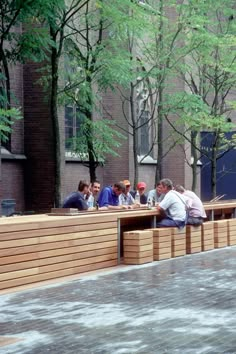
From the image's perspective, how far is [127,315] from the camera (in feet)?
31.2

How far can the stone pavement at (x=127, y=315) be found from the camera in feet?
25.5

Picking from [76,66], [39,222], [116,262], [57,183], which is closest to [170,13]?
[76,66]

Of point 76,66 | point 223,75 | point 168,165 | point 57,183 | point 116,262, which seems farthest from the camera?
point 168,165

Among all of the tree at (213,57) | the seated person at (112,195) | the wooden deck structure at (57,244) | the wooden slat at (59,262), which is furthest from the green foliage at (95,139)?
the wooden slat at (59,262)

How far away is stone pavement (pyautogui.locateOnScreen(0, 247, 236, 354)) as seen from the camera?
7775 millimetres

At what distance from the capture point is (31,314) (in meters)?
9.66

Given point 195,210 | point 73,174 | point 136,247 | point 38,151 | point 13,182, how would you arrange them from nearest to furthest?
point 136,247 < point 195,210 < point 13,182 < point 38,151 < point 73,174

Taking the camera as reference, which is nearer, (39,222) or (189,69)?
(39,222)

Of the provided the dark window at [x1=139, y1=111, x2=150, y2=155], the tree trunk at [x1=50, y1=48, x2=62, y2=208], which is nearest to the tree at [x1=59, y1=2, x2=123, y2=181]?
the tree trunk at [x1=50, y1=48, x2=62, y2=208]

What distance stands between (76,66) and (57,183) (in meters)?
4.60

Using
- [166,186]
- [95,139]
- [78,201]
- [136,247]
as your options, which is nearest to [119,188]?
[166,186]

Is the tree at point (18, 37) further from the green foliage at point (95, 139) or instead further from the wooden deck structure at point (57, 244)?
the green foliage at point (95, 139)

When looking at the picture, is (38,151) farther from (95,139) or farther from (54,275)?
(54,275)

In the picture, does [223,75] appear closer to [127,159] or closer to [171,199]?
[127,159]
